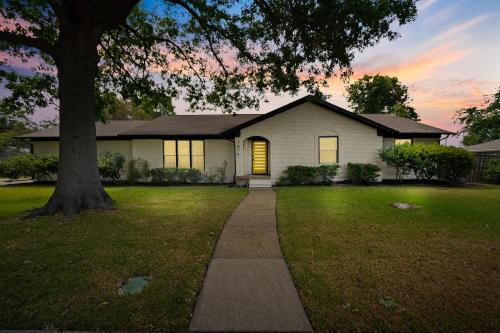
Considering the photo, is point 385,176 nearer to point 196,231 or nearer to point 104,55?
point 196,231

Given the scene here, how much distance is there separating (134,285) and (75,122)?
633 cm

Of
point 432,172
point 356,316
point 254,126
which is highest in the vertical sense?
point 254,126

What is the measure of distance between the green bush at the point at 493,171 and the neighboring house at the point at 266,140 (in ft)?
11.6

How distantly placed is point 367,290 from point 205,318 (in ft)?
7.09

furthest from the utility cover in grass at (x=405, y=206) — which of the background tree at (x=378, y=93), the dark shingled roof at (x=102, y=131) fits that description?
the background tree at (x=378, y=93)

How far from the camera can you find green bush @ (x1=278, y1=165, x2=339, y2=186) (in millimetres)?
14094

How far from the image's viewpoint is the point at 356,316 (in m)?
2.71

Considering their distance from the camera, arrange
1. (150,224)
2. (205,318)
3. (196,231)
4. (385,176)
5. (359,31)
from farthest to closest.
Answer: (385,176), (359,31), (150,224), (196,231), (205,318)

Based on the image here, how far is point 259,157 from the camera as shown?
52.2ft

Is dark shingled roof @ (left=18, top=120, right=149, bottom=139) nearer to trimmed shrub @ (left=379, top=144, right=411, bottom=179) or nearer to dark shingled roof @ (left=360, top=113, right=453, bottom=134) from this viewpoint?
trimmed shrub @ (left=379, top=144, right=411, bottom=179)

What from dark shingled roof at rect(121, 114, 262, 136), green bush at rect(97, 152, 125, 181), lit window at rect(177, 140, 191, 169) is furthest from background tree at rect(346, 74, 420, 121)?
green bush at rect(97, 152, 125, 181)

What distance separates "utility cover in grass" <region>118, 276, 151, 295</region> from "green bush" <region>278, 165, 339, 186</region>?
1136cm

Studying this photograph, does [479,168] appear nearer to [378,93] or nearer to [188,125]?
[188,125]

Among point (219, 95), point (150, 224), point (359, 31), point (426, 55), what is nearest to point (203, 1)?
point (219, 95)
